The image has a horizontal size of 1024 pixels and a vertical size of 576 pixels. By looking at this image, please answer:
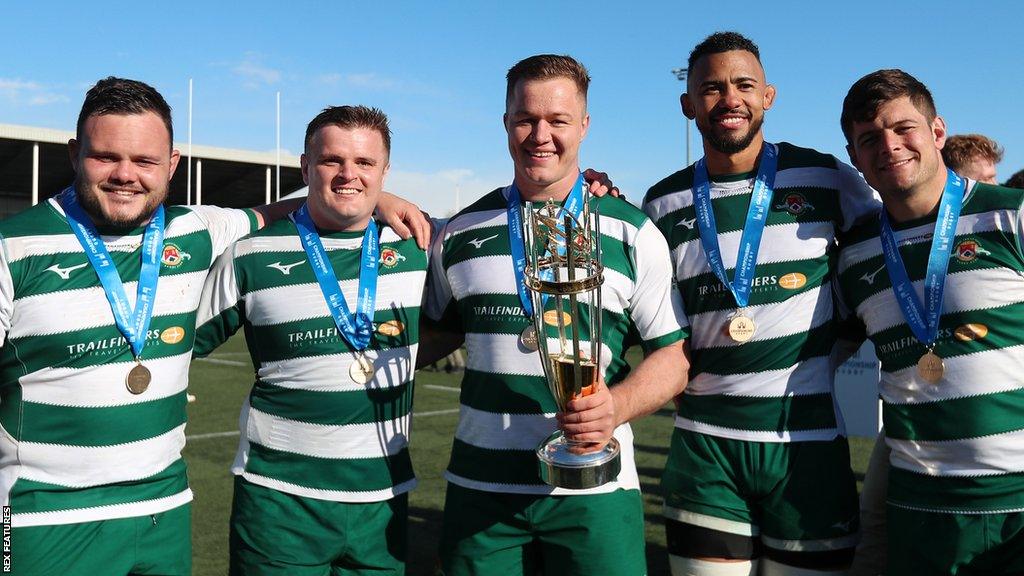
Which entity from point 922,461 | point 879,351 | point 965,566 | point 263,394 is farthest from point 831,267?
point 263,394

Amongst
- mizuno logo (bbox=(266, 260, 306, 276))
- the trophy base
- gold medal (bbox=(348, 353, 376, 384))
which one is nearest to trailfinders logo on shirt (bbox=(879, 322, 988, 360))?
the trophy base

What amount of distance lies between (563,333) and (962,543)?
4.63ft

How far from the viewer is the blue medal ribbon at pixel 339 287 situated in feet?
9.01

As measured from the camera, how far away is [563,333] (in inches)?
→ 91.5

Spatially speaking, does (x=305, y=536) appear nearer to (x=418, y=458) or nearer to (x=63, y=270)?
(x=63, y=270)

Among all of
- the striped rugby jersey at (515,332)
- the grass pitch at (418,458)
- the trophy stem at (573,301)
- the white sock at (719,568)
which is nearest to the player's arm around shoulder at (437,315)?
the striped rugby jersey at (515,332)

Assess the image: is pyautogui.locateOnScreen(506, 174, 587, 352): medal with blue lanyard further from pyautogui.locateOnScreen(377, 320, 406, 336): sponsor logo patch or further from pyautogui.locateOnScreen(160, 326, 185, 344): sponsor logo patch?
pyautogui.locateOnScreen(160, 326, 185, 344): sponsor logo patch

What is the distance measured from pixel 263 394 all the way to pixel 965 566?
224 centimetres

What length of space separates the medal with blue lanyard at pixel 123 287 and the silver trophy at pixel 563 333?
1175mm

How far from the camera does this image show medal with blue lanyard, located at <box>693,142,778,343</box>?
112 inches

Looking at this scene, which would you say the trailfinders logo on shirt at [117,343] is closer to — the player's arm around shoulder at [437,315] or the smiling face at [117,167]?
the smiling face at [117,167]

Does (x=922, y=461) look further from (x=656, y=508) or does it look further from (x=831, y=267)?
(x=656, y=508)

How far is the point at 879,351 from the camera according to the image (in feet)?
9.30

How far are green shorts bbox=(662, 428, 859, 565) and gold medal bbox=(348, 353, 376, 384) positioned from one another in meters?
1.12
